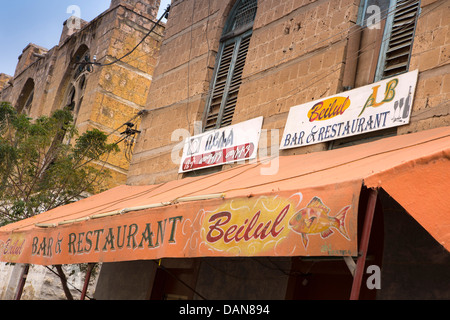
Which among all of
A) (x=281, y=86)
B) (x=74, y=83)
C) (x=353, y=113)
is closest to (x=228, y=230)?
(x=353, y=113)

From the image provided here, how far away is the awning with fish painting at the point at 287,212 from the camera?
11.8ft

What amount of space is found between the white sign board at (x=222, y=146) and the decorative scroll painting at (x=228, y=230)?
2.70m

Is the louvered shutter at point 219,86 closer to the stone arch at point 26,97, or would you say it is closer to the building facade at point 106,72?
the building facade at point 106,72

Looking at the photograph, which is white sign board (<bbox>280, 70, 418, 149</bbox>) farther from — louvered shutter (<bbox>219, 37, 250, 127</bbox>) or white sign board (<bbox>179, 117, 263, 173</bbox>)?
louvered shutter (<bbox>219, 37, 250, 127</bbox>)

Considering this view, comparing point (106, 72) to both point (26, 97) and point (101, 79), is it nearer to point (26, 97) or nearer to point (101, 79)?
point (101, 79)

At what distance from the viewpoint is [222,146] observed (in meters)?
8.97

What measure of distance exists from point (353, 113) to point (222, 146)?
273 cm

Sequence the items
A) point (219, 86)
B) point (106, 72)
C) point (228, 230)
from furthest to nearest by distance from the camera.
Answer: point (106, 72), point (219, 86), point (228, 230)

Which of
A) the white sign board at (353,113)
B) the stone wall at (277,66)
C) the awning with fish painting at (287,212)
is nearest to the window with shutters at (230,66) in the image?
the stone wall at (277,66)

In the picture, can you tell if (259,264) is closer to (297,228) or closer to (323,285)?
(323,285)

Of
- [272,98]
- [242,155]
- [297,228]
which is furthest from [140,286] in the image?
[297,228]

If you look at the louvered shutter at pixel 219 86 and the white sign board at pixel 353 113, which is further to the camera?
the louvered shutter at pixel 219 86

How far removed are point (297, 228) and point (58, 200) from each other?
31.2 ft

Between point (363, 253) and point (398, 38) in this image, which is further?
point (398, 38)
